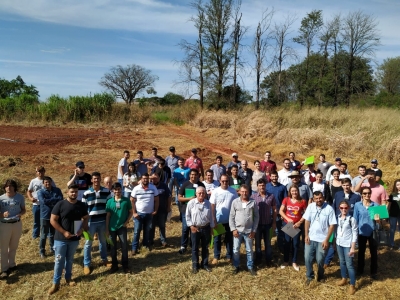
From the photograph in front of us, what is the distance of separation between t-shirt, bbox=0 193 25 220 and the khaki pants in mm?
219

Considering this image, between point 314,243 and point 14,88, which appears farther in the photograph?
point 14,88

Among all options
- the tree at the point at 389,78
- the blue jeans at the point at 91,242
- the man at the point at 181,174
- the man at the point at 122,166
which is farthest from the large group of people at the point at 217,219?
the tree at the point at 389,78

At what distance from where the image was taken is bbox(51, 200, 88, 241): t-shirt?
5086 millimetres

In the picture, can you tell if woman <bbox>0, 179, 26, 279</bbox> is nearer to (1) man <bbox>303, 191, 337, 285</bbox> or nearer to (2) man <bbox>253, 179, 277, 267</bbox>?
(2) man <bbox>253, 179, 277, 267</bbox>

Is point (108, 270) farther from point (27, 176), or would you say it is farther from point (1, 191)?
point (27, 176)

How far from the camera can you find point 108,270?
18.9ft

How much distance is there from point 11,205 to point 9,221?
0.93 ft

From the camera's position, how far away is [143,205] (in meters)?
6.31

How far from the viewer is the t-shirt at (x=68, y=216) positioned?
509cm

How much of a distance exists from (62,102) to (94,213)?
87.1 ft

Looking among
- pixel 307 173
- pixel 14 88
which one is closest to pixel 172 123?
pixel 307 173

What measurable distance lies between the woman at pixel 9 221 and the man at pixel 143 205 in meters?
1.98

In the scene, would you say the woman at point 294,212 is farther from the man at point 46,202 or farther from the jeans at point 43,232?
the jeans at point 43,232

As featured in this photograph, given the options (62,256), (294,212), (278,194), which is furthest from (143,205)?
(294,212)
